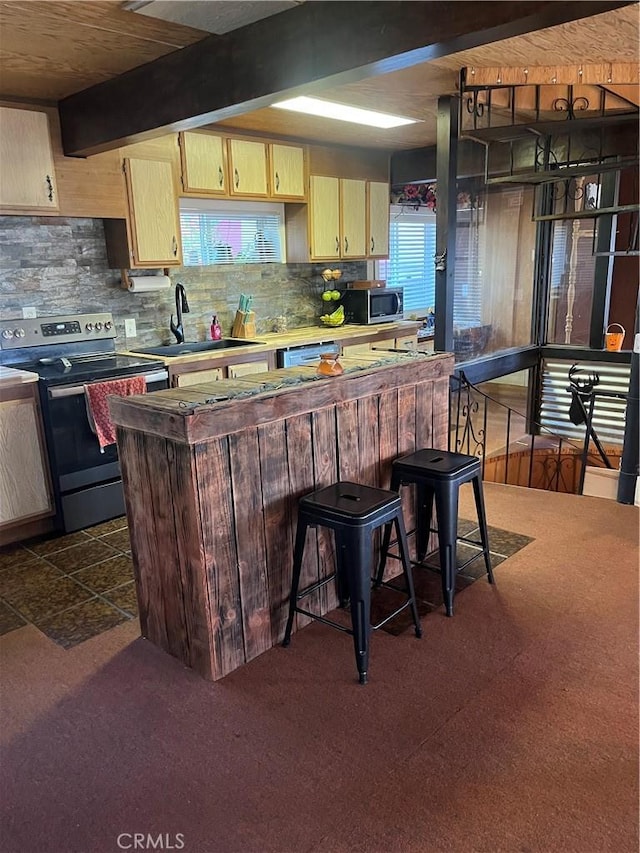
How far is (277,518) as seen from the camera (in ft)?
7.90

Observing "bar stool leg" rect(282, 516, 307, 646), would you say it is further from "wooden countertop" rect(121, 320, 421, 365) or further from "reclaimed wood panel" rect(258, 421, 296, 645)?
"wooden countertop" rect(121, 320, 421, 365)

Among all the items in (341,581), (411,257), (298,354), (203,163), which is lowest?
(341,581)

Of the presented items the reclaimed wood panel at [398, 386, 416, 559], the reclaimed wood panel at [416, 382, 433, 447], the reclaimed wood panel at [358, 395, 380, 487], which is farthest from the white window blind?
the reclaimed wood panel at [358, 395, 380, 487]

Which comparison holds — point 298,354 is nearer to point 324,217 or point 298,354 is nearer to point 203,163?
point 324,217

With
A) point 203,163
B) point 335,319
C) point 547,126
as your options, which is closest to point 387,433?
point 547,126

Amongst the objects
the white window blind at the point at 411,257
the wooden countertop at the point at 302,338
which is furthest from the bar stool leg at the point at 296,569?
the white window blind at the point at 411,257

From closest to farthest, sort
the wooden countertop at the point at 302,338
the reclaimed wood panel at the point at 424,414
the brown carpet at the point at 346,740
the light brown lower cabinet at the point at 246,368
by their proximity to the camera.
Answer: the brown carpet at the point at 346,740, the reclaimed wood panel at the point at 424,414, the wooden countertop at the point at 302,338, the light brown lower cabinet at the point at 246,368

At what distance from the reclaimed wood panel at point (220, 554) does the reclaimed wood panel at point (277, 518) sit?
160 millimetres

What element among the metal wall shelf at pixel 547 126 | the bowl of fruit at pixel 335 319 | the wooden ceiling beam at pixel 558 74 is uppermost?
the wooden ceiling beam at pixel 558 74

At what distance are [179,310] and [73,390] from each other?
1326 millimetres

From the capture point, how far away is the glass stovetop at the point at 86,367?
351 cm

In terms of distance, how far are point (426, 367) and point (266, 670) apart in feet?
5.01

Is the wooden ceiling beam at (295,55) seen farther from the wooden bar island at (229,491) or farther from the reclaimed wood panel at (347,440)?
the reclaimed wood panel at (347,440)

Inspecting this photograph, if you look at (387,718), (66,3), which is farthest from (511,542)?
(66,3)
